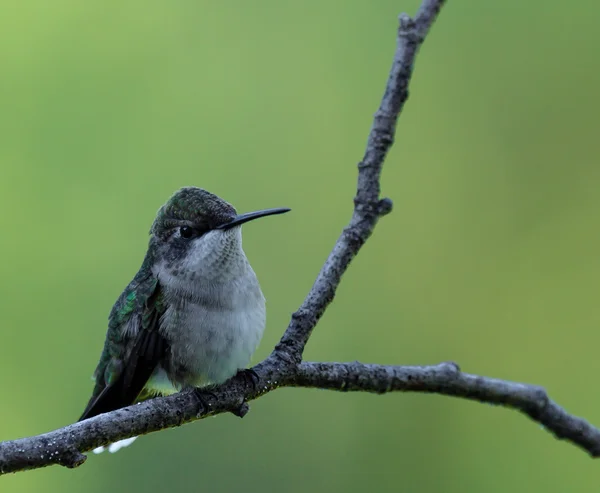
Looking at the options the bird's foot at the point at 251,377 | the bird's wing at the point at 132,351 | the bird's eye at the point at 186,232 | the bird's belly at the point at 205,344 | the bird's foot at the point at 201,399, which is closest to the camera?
the bird's foot at the point at 201,399

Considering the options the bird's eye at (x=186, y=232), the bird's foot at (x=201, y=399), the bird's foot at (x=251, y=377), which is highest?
the bird's eye at (x=186, y=232)

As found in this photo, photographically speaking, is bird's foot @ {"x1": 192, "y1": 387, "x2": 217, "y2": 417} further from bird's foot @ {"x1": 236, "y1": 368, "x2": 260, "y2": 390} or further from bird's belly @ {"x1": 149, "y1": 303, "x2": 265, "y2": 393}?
bird's belly @ {"x1": 149, "y1": 303, "x2": 265, "y2": 393}

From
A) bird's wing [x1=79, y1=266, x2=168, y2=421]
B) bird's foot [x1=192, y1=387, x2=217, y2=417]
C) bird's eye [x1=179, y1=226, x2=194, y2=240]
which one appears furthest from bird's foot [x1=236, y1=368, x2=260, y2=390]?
bird's eye [x1=179, y1=226, x2=194, y2=240]

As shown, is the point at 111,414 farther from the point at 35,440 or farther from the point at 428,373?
the point at 428,373

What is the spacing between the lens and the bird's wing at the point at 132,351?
11.1 feet

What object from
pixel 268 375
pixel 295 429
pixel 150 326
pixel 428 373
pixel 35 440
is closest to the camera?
pixel 35 440

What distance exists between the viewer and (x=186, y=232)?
3621 mm

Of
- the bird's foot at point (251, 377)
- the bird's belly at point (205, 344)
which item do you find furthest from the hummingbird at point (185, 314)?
the bird's foot at point (251, 377)

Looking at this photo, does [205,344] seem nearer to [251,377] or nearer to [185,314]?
[185,314]

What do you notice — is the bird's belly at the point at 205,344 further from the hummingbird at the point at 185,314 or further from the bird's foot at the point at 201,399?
the bird's foot at the point at 201,399

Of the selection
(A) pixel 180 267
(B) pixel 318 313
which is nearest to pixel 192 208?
(A) pixel 180 267

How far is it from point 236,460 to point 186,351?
285 cm

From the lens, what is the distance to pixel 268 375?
2881 millimetres

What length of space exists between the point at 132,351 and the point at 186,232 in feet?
2.00
